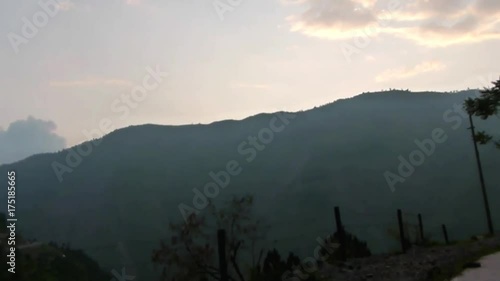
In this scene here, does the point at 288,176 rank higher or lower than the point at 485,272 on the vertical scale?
higher

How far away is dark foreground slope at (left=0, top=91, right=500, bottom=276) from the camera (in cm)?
9831

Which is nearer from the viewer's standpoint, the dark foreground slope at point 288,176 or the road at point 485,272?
the road at point 485,272

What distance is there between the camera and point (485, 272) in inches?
453

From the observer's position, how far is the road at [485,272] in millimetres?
10677

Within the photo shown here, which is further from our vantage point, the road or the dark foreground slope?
the dark foreground slope

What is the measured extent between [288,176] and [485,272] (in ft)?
374

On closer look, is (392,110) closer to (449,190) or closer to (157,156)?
(449,190)

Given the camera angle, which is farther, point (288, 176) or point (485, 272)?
point (288, 176)

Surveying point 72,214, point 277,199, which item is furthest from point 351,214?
point 72,214

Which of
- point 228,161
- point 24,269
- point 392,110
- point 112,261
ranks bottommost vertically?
point 112,261

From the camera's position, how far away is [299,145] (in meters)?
140

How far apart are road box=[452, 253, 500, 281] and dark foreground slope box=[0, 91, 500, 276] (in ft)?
212

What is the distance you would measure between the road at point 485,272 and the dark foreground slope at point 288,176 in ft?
212

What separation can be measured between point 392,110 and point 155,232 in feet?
270
